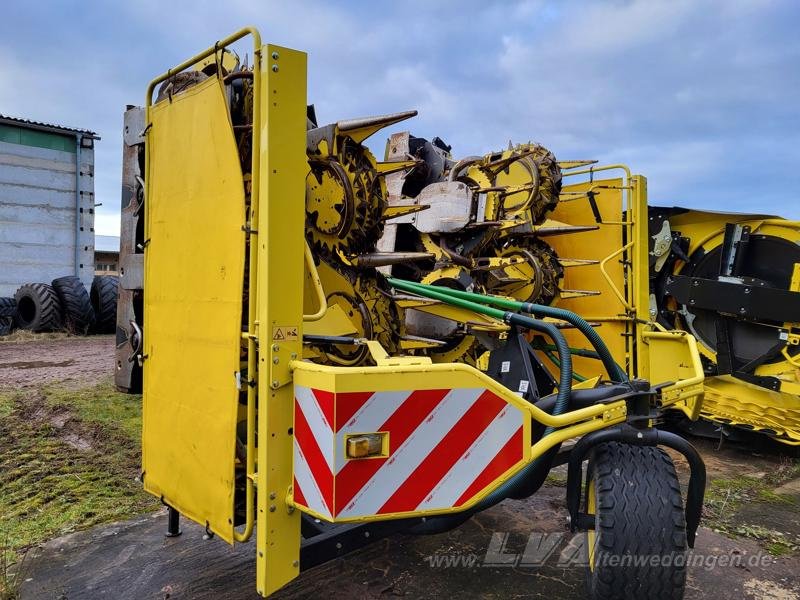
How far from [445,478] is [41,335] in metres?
12.6

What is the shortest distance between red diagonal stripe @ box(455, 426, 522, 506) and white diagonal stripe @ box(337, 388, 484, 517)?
0.67 feet

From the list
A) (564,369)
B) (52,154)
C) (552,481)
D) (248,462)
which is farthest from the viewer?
(52,154)

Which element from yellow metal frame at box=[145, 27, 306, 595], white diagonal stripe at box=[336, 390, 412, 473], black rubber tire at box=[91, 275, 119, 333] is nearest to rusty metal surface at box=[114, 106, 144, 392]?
yellow metal frame at box=[145, 27, 306, 595]

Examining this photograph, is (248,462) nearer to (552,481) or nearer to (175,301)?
(175,301)

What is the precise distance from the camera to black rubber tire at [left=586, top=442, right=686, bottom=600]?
7.41ft

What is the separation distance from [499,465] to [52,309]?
12737mm

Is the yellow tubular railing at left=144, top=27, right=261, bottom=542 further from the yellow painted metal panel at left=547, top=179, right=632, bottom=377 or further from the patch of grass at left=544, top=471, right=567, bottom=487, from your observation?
the yellow painted metal panel at left=547, top=179, right=632, bottom=377

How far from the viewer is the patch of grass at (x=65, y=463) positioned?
346 centimetres

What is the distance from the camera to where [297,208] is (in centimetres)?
211

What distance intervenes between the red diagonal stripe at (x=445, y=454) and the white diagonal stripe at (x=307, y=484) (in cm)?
Answer: 20

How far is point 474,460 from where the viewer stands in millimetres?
2047

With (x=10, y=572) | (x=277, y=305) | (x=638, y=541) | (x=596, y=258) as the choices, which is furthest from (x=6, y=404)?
(x=638, y=541)

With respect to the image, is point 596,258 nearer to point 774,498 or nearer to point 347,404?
point 774,498

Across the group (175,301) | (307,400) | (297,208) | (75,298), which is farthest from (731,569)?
(75,298)
